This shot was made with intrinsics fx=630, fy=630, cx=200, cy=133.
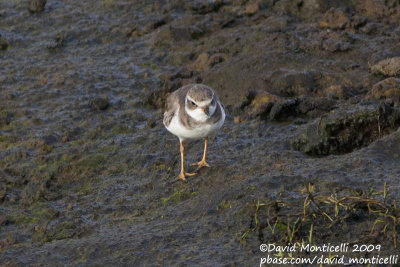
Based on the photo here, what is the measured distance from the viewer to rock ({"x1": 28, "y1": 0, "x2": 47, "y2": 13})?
12.3 metres

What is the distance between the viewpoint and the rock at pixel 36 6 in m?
12.3

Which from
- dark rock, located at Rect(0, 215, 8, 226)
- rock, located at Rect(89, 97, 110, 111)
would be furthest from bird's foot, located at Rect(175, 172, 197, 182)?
rock, located at Rect(89, 97, 110, 111)

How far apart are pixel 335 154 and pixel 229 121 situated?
1.73 meters

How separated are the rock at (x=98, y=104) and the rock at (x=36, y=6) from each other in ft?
11.6

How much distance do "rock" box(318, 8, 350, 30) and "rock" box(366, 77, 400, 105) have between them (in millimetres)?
1938

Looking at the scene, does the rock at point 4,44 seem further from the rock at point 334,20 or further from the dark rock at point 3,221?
the rock at point 334,20

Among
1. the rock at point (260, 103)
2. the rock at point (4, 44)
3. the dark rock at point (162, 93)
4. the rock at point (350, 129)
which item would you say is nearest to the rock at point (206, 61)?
the dark rock at point (162, 93)

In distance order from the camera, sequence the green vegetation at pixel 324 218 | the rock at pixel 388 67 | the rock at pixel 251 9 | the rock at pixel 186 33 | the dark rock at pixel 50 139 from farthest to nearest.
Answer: the rock at pixel 251 9 < the rock at pixel 186 33 < the rock at pixel 388 67 < the dark rock at pixel 50 139 < the green vegetation at pixel 324 218

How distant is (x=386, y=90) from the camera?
870 centimetres

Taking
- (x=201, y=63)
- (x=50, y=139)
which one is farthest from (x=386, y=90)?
(x=50, y=139)

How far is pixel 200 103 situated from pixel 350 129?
206 centimetres

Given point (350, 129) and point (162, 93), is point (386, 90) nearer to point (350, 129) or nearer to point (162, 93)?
point (350, 129)

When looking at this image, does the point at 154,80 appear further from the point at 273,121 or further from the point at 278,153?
the point at 278,153

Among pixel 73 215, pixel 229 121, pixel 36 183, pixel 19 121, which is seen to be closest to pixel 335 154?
pixel 229 121
